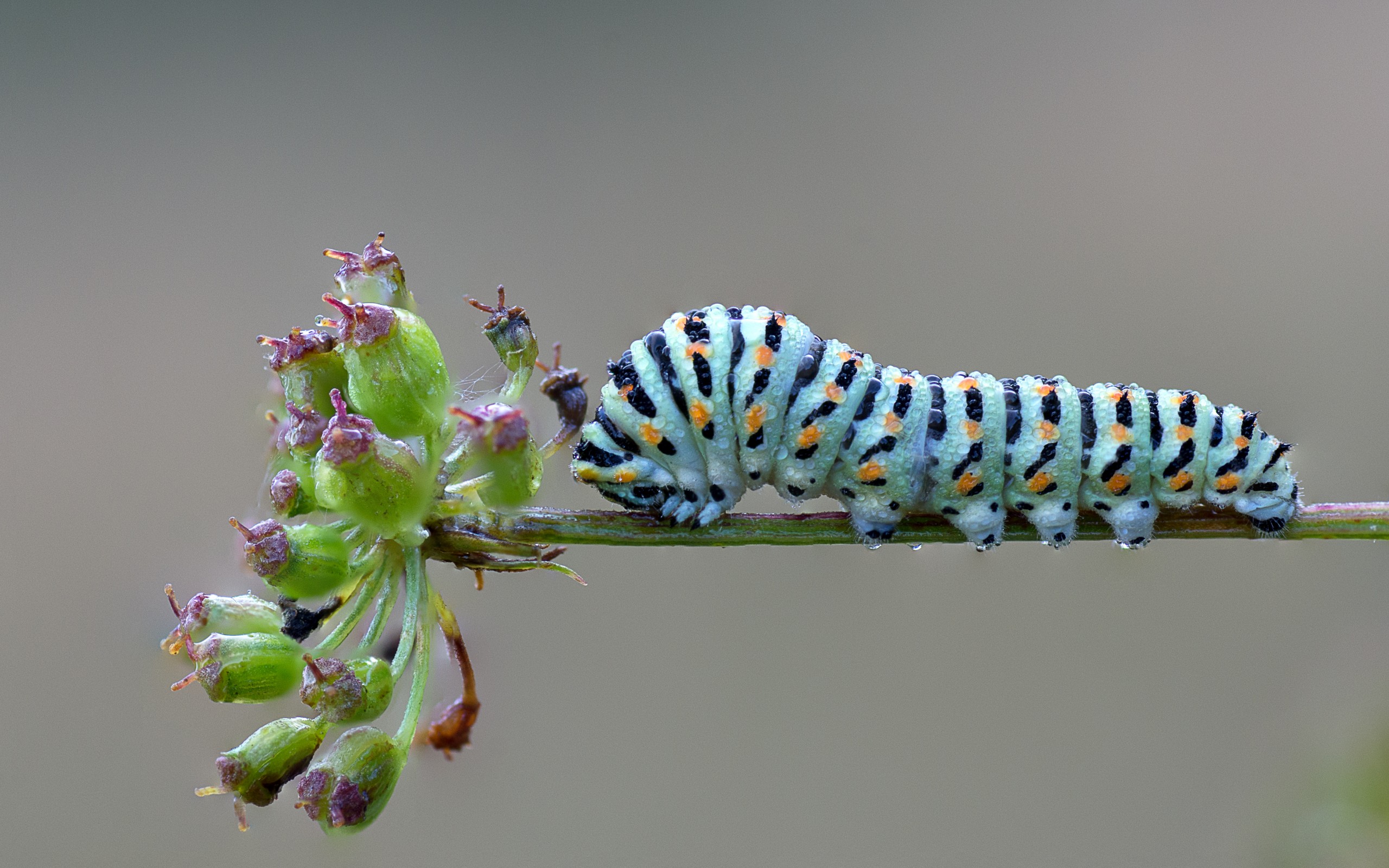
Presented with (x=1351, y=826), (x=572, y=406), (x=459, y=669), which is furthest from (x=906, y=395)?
(x=1351, y=826)

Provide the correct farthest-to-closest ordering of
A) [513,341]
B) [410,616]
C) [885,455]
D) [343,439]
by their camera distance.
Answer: [885,455]
[513,341]
[410,616]
[343,439]

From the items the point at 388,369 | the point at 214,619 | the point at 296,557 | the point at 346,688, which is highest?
the point at 388,369

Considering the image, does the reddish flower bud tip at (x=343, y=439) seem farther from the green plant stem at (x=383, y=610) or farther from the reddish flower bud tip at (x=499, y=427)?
the green plant stem at (x=383, y=610)

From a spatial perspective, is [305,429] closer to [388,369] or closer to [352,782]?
[388,369]

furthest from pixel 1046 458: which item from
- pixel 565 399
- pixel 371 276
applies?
pixel 371 276

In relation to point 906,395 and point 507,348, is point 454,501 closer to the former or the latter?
point 507,348

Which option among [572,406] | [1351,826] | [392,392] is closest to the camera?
[392,392]

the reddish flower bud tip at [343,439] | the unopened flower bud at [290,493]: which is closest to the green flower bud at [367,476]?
the reddish flower bud tip at [343,439]

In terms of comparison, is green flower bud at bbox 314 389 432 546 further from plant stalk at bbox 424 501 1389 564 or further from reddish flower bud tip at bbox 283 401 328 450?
plant stalk at bbox 424 501 1389 564
